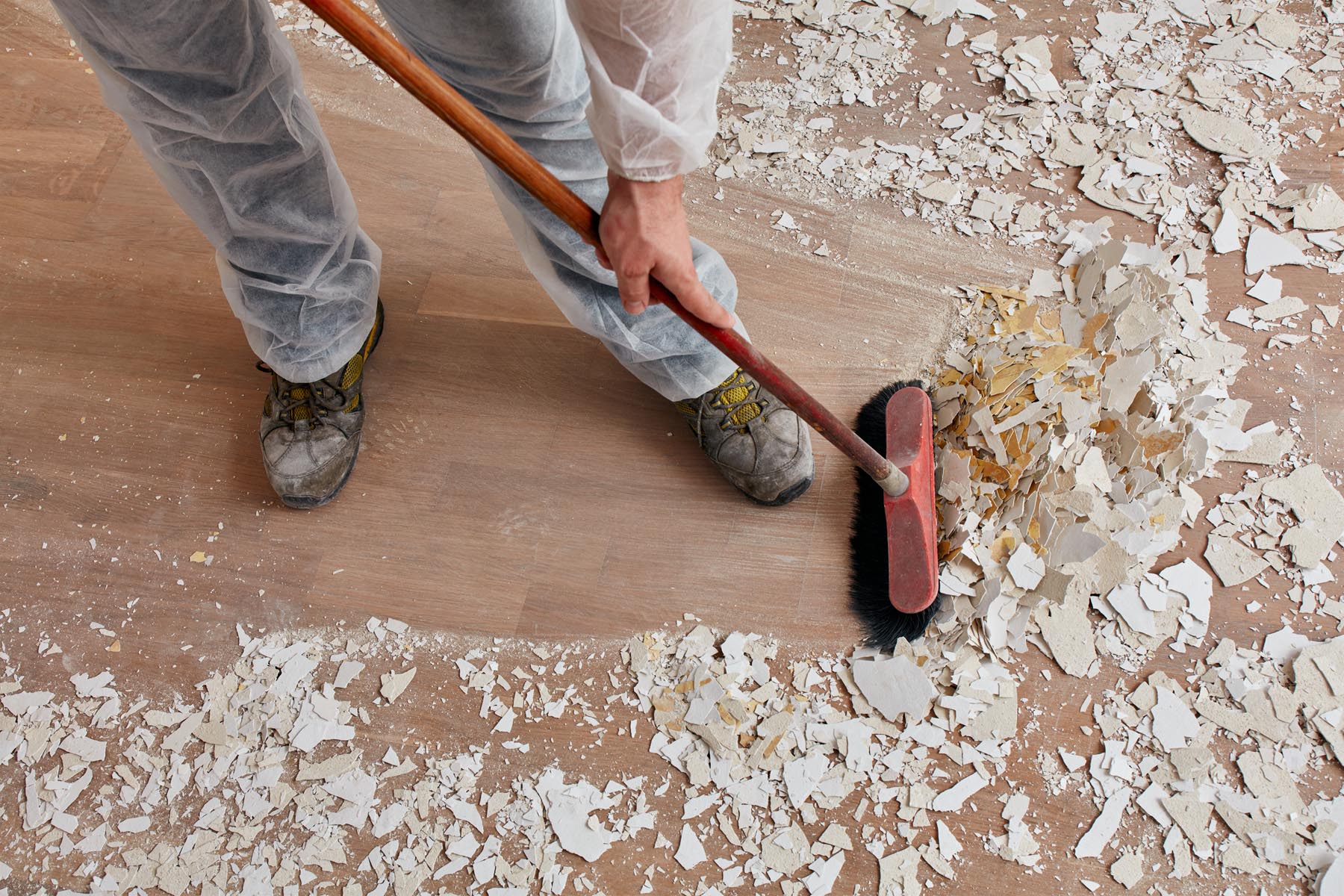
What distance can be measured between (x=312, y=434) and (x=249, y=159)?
443 millimetres

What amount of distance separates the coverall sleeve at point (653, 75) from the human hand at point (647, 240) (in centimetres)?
2

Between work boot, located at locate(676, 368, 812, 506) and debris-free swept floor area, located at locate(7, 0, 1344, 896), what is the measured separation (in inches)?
2.7

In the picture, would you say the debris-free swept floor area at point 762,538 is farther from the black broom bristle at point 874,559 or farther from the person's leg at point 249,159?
the person's leg at point 249,159

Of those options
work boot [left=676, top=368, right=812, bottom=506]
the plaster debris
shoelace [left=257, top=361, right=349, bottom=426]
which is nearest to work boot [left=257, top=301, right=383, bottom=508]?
shoelace [left=257, top=361, right=349, bottom=426]

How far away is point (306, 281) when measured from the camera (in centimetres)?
144

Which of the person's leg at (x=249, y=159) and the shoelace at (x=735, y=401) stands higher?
the person's leg at (x=249, y=159)

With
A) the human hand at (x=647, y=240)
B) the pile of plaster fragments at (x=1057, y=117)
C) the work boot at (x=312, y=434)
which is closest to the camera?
the human hand at (x=647, y=240)

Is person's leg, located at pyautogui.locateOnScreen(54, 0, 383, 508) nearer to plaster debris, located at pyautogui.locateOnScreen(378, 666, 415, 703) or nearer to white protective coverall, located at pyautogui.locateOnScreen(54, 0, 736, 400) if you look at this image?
white protective coverall, located at pyautogui.locateOnScreen(54, 0, 736, 400)

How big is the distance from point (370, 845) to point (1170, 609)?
1144 mm

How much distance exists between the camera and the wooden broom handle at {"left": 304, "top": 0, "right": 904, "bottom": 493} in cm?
94

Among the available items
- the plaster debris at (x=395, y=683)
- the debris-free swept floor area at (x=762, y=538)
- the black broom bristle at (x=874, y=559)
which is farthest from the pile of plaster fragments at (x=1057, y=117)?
the plaster debris at (x=395, y=683)

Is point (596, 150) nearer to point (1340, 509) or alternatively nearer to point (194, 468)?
point (194, 468)

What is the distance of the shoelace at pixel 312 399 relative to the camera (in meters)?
1.58

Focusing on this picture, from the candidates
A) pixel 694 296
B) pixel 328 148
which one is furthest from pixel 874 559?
pixel 328 148
